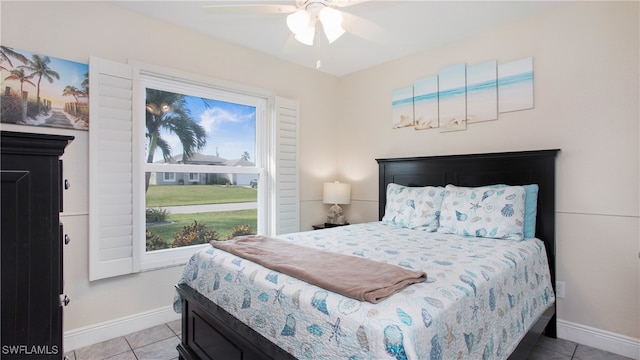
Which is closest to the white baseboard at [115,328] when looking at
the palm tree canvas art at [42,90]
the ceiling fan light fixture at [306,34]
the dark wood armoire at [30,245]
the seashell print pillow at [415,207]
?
the palm tree canvas art at [42,90]

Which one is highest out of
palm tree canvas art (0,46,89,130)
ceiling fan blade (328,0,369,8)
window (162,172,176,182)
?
ceiling fan blade (328,0,369,8)

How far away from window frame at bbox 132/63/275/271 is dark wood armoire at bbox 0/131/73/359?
168 cm

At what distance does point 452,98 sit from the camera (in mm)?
3053

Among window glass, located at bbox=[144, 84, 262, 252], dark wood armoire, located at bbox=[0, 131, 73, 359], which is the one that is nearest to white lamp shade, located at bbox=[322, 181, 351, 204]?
window glass, located at bbox=[144, 84, 262, 252]

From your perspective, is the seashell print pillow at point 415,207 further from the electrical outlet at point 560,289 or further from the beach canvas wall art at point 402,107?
the electrical outlet at point 560,289

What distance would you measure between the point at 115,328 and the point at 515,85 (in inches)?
150

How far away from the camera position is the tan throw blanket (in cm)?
122

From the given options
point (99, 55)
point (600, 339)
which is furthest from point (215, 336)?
point (600, 339)

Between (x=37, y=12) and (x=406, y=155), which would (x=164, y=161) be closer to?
(x=37, y=12)

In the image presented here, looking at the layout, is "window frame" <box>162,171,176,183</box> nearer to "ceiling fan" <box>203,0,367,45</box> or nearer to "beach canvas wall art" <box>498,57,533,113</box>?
"ceiling fan" <box>203,0,367,45</box>

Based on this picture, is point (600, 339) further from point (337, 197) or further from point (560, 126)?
point (337, 197)

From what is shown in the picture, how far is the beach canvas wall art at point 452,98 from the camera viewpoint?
9.80 ft

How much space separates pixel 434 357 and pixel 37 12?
3105 millimetres

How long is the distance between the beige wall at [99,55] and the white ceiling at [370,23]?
0.46ft
